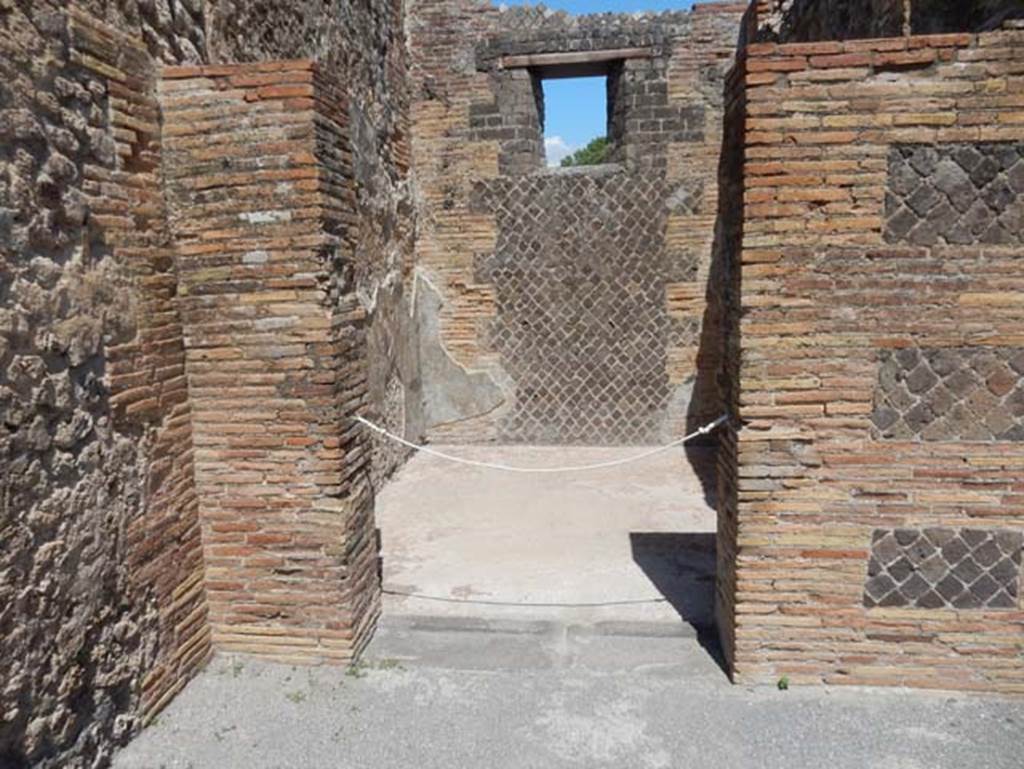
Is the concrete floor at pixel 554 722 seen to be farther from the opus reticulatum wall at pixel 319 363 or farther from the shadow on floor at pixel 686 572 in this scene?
the shadow on floor at pixel 686 572

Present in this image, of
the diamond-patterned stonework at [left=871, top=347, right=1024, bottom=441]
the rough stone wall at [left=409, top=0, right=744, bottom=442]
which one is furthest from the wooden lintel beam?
the diamond-patterned stonework at [left=871, top=347, right=1024, bottom=441]

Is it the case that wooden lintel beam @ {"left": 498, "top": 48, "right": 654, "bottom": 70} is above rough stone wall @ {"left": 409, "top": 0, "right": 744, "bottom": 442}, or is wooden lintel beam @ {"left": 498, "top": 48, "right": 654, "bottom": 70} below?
above

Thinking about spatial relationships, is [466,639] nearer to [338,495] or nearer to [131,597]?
[338,495]

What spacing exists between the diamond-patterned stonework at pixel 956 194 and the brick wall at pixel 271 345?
248 centimetres

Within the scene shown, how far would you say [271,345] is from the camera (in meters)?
3.27

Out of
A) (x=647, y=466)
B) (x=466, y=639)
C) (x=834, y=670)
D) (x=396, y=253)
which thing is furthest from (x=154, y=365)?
(x=647, y=466)

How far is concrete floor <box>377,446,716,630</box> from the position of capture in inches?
161

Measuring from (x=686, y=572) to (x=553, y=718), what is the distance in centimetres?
170

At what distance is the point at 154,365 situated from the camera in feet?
10.2

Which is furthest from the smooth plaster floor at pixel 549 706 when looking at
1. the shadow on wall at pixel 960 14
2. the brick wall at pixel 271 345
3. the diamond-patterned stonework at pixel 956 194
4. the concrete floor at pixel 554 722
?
the shadow on wall at pixel 960 14

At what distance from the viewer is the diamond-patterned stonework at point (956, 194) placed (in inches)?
111

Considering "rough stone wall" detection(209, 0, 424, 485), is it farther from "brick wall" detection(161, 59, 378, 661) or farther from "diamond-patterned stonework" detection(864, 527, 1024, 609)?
"diamond-patterned stonework" detection(864, 527, 1024, 609)

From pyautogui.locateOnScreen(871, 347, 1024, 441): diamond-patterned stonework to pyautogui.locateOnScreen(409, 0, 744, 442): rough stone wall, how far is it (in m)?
4.29

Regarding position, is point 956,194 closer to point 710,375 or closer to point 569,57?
point 710,375
